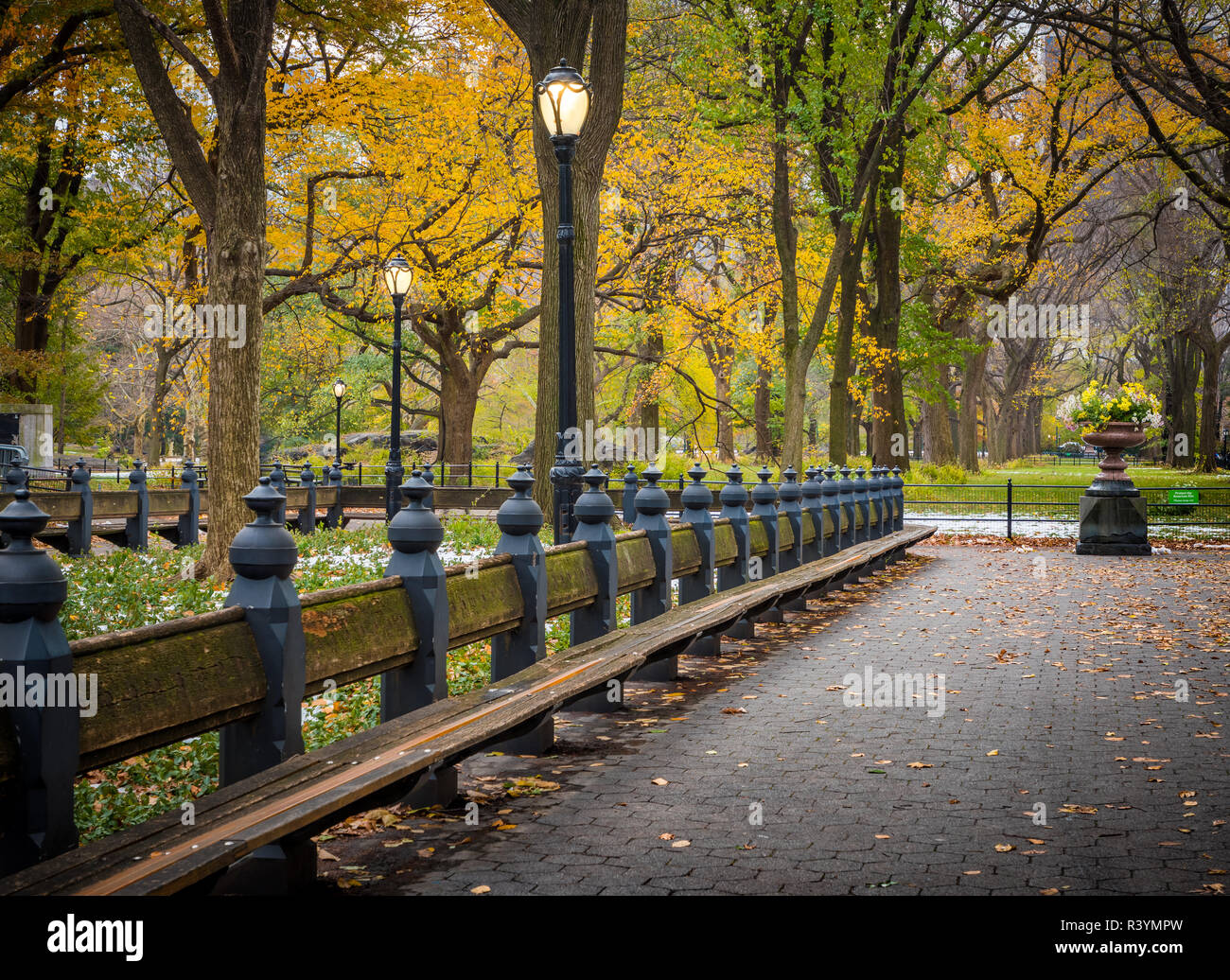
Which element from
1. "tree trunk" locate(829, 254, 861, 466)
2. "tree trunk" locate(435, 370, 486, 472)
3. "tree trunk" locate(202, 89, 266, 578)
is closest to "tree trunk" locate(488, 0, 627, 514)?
"tree trunk" locate(202, 89, 266, 578)

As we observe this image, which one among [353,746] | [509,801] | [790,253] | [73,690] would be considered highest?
[790,253]

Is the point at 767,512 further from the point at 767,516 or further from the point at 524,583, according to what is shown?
the point at 524,583

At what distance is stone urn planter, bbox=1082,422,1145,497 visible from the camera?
69.4 ft

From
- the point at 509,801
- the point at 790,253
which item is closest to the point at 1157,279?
the point at 790,253

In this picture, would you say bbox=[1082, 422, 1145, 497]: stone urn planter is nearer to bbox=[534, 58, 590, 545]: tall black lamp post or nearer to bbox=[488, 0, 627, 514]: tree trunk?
bbox=[488, 0, 627, 514]: tree trunk

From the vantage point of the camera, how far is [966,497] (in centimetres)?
3070

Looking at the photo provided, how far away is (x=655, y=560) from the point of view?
934 centimetres

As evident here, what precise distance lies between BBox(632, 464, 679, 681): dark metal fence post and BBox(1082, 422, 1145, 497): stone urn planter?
14069 millimetres

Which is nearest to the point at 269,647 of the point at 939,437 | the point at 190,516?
the point at 190,516

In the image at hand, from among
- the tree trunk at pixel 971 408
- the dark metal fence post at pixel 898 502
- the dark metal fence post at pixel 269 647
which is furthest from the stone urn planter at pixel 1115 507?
the tree trunk at pixel 971 408

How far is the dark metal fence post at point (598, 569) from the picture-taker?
7.91 meters

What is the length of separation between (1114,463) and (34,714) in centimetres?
2073
